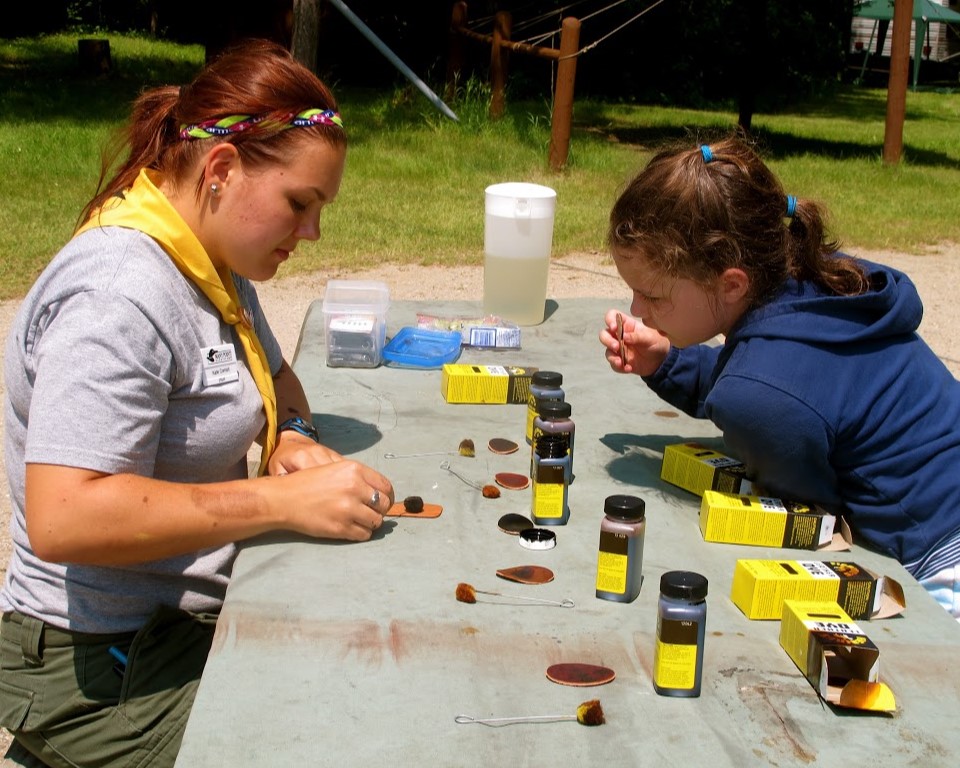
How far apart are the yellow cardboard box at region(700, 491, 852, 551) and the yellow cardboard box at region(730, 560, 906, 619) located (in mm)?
202

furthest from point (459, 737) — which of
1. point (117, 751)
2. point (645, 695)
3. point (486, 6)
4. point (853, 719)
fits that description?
point (486, 6)

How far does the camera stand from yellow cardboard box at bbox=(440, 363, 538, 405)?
2703 millimetres

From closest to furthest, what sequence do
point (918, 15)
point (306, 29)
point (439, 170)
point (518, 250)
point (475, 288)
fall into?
point (518, 250)
point (475, 288)
point (439, 170)
point (306, 29)
point (918, 15)

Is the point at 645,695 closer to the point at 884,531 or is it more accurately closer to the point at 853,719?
the point at 853,719

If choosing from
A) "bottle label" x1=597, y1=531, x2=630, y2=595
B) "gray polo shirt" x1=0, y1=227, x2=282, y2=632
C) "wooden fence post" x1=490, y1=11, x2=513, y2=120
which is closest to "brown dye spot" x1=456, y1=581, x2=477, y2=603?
"bottle label" x1=597, y1=531, x2=630, y2=595

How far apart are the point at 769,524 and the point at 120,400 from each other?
117cm

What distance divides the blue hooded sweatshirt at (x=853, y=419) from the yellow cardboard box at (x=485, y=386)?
715mm

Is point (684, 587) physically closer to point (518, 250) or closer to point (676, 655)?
point (676, 655)

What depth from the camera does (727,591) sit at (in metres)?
1.88

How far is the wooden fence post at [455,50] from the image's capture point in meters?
10.5

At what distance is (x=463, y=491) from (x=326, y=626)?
583mm

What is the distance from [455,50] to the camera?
422 inches

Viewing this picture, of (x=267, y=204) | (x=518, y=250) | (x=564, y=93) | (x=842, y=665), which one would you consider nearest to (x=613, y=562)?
(x=842, y=665)

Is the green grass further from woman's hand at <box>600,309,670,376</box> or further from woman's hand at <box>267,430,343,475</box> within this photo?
woman's hand at <box>267,430,343,475</box>
